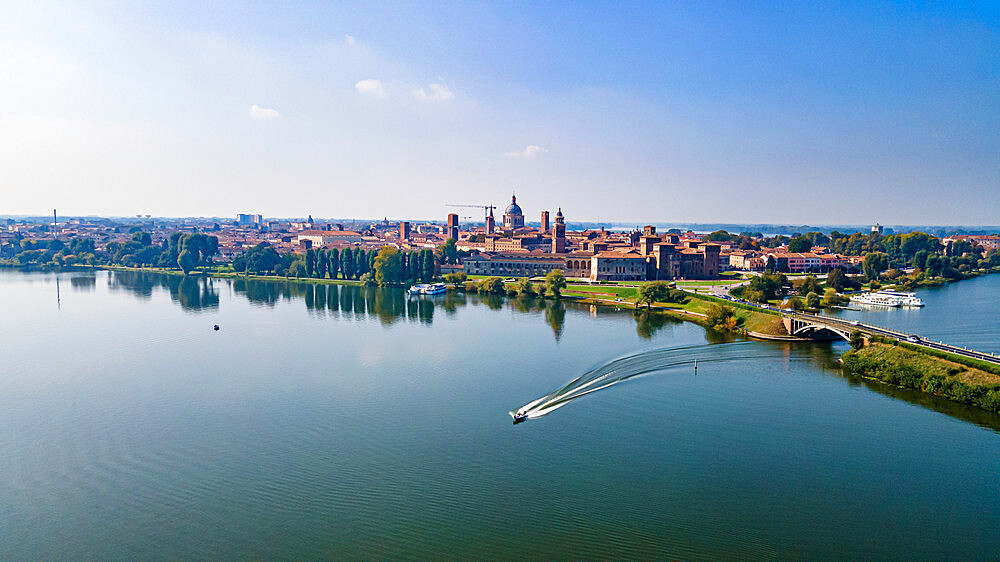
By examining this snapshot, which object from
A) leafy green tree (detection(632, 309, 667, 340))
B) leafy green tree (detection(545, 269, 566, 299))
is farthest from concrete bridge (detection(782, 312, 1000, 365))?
leafy green tree (detection(545, 269, 566, 299))

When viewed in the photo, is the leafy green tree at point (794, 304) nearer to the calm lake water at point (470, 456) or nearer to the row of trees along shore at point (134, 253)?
the calm lake water at point (470, 456)

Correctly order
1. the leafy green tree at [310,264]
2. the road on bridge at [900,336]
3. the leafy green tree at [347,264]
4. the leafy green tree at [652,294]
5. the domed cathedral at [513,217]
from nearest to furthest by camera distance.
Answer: the road on bridge at [900,336] → the leafy green tree at [652,294] → the leafy green tree at [347,264] → the leafy green tree at [310,264] → the domed cathedral at [513,217]

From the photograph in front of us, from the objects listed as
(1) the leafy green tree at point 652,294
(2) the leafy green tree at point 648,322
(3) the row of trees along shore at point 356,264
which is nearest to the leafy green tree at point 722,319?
(2) the leafy green tree at point 648,322

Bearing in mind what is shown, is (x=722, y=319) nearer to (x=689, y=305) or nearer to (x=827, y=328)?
(x=827, y=328)

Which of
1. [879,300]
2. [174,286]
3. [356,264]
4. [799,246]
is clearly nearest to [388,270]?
[356,264]

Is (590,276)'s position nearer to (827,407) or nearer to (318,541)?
(827,407)

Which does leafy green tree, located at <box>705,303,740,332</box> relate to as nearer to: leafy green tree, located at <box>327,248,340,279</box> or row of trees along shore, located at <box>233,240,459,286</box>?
row of trees along shore, located at <box>233,240,459,286</box>

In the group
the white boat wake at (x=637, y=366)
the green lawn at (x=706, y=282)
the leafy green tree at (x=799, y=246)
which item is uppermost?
the leafy green tree at (x=799, y=246)
